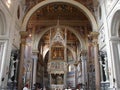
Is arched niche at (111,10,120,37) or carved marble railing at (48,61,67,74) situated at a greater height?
arched niche at (111,10,120,37)

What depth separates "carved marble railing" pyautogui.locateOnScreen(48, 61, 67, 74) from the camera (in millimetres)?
21719

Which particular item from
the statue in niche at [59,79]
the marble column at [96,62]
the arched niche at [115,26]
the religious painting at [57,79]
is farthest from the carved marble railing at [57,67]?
the arched niche at [115,26]

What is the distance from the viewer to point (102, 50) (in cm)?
1461

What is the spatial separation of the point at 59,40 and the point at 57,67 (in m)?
4.11

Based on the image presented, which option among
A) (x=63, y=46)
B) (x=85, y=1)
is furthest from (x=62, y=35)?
(x=85, y=1)

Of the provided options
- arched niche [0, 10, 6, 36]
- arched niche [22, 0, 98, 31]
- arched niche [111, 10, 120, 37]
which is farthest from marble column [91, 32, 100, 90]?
arched niche [0, 10, 6, 36]

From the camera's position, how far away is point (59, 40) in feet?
74.2

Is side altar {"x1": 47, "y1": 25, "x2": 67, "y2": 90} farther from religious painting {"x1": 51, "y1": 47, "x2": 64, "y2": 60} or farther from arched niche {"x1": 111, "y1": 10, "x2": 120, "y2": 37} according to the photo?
arched niche {"x1": 111, "y1": 10, "x2": 120, "y2": 37}

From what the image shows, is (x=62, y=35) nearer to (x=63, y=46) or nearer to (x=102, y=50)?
(x=63, y=46)

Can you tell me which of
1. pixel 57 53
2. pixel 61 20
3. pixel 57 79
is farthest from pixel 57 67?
pixel 61 20

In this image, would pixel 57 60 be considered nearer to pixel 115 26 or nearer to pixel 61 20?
pixel 61 20

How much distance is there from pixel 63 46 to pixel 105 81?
34.3 feet

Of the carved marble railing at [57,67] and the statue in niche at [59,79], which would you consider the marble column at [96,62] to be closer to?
the carved marble railing at [57,67]

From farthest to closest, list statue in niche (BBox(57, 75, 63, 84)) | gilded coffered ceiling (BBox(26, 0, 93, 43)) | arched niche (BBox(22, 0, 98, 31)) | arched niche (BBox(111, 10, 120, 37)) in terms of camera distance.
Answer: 1. statue in niche (BBox(57, 75, 63, 84))
2. gilded coffered ceiling (BBox(26, 0, 93, 43))
3. arched niche (BBox(22, 0, 98, 31))
4. arched niche (BBox(111, 10, 120, 37))
